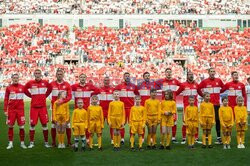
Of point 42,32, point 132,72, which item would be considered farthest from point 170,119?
point 42,32

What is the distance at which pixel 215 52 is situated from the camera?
4581 centimetres

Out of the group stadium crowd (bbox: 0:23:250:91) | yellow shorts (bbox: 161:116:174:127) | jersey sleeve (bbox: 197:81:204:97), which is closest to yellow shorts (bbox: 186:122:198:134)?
yellow shorts (bbox: 161:116:174:127)

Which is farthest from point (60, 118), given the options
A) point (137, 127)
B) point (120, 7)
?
point (120, 7)

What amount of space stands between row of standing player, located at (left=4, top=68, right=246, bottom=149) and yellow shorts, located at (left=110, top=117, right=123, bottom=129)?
25.6 inches

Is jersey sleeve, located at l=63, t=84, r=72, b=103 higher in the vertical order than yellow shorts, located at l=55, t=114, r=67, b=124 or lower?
higher

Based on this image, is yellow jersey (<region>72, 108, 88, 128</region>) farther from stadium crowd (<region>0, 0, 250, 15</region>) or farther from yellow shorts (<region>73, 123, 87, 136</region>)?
stadium crowd (<region>0, 0, 250, 15</region>)

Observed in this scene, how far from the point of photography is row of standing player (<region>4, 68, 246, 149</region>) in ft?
48.5

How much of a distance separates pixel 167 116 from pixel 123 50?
100 ft

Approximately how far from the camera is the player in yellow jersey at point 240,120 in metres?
14.4

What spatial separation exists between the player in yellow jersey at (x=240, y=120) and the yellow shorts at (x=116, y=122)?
2.79m

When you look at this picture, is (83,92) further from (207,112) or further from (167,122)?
(207,112)

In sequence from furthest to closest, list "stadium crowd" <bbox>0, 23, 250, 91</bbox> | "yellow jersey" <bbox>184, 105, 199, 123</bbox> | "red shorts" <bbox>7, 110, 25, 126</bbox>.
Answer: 1. "stadium crowd" <bbox>0, 23, 250, 91</bbox>
2. "red shorts" <bbox>7, 110, 25, 126</bbox>
3. "yellow jersey" <bbox>184, 105, 199, 123</bbox>

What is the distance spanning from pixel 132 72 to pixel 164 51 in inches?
198

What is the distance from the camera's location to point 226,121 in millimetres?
14430
